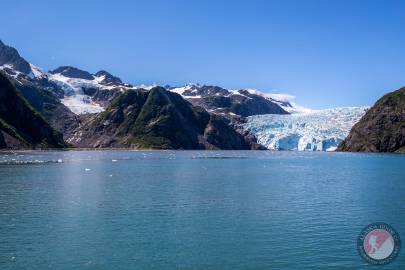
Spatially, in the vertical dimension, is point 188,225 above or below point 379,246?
below

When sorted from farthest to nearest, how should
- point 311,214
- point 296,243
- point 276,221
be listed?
point 311,214, point 276,221, point 296,243

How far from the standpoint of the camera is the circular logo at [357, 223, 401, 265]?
34.6m

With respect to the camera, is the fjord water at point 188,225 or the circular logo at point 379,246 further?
the fjord water at point 188,225

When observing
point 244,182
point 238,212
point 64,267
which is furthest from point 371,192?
point 64,267

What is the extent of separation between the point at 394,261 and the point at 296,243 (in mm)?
7653

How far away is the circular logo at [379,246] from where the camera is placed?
3456cm

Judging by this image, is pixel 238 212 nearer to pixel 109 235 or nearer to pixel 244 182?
pixel 109 235

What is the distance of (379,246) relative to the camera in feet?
121

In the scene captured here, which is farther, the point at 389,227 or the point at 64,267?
the point at 389,227

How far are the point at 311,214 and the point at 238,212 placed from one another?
7.86 m

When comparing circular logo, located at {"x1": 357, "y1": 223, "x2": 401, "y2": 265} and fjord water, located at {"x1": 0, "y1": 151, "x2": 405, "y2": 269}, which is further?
fjord water, located at {"x1": 0, "y1": 151, "x2": 405, "y2": 269}

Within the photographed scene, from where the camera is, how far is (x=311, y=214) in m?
53.3

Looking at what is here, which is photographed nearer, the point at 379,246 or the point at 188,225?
the point at 379,246

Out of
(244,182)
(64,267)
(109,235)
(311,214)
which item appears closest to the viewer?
(64,267)
